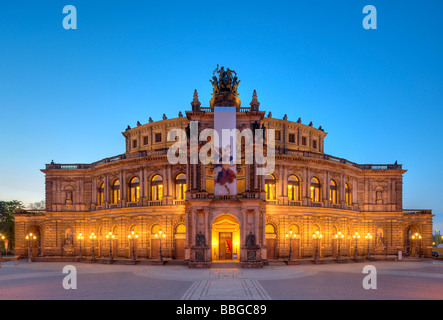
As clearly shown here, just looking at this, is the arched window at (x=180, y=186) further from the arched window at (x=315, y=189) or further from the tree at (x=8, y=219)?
the tree at (x=8, y=219)

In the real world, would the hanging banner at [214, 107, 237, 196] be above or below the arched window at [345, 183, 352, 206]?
above

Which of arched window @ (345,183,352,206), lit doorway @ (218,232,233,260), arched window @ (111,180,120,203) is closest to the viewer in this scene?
A: lit doorway @ (218,232,233,260)

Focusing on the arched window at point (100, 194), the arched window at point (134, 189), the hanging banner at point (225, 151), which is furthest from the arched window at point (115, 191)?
the hanging banner at point (225, 151)

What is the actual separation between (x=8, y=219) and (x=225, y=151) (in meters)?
67.9

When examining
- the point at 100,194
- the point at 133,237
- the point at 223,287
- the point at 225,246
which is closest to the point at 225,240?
the point at 225,246

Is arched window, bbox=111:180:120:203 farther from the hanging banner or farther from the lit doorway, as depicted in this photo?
the hanging banner

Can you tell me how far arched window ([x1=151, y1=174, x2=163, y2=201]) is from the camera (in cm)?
5497

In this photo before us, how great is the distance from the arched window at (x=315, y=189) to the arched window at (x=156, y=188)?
23.9m

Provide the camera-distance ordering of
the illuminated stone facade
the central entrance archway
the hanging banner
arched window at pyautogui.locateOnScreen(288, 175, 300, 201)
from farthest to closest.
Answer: arched window at pyautogui.locateOnScreen(288, 175, 300, 201)
the central entrance archway
the illuminated stone facade
the hanging banner

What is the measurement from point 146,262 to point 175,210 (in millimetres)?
8321

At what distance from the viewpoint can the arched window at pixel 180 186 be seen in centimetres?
5375

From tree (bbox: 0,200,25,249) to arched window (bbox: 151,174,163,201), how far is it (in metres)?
50.4

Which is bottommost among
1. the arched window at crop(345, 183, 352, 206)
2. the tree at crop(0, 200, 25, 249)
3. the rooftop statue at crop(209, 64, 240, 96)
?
the tree at crop(0, 200, 25, 249)

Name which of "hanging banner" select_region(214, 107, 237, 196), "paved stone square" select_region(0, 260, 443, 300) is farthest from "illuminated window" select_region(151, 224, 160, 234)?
"paved stone square" select_region(0, 260, 443, 300)
